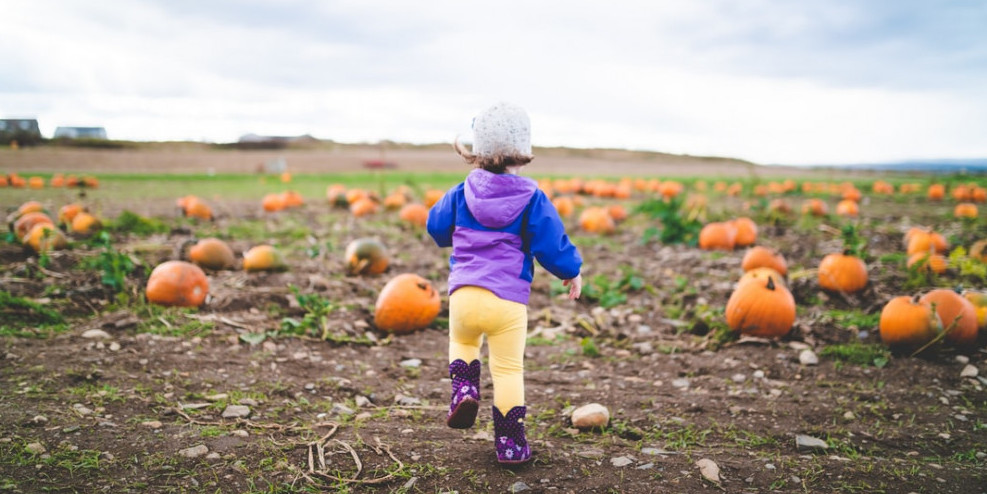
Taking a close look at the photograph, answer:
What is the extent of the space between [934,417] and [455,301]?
3103mm

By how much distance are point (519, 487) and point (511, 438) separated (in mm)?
278

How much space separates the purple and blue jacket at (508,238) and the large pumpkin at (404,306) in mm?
2137

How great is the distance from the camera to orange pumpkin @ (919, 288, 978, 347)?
473 cm

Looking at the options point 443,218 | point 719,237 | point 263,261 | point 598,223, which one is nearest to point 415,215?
point 598,223

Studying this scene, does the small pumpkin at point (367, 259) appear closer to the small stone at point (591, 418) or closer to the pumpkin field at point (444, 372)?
the pumpkin field at point (444, 372)

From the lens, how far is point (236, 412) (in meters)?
3.70

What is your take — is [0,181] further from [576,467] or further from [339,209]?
[576,467]

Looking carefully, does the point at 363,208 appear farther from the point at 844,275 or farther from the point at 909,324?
the point at 909,324

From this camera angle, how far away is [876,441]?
11.6 feet

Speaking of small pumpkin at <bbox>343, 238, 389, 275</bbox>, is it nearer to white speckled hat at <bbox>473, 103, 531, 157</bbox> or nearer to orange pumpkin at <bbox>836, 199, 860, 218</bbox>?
white speckled hat at <bbox>473, 103, 531, 157</bbox>

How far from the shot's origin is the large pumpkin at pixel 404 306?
213 inches

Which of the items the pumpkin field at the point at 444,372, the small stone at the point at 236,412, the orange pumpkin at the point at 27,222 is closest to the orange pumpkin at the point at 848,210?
the pumpkin field at the point at 444,372

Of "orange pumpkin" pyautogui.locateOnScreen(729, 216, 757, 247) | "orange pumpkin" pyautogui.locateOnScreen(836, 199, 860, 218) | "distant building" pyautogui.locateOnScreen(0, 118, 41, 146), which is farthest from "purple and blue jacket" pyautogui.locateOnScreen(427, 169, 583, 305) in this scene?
"distant building" pyautogui.locateOnScreen(0, 118, 41, 146)

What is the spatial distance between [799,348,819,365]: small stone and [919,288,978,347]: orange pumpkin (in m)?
0.94
